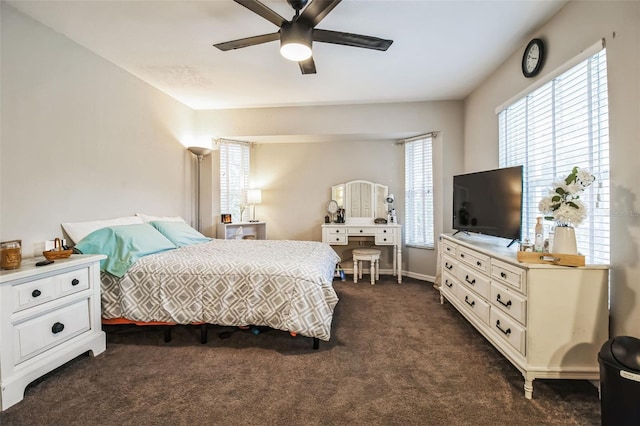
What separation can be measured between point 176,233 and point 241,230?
1292 mm

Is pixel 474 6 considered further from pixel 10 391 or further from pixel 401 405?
pixel 10 391

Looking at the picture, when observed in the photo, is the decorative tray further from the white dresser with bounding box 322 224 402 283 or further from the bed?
the white dresser with bounding box 322 224 402 283

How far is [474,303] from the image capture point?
2.31m

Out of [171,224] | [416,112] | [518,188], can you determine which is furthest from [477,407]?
[416,112]

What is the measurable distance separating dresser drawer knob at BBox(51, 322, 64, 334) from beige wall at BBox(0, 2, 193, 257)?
74 centimetres

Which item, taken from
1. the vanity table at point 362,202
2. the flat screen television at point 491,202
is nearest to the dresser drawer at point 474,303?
the flat screen television at point 491,202

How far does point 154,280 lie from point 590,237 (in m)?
3.21

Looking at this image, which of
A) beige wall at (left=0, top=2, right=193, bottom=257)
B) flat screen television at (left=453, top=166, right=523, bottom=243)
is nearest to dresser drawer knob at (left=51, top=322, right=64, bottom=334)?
beige wall at (left=0, top=2, right=193, bottom=257)

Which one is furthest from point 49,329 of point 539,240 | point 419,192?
point 419,192

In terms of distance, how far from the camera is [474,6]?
6.65 ft

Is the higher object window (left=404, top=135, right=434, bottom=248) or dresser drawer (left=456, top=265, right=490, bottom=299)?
window (left=404, top=135, right=434, bottom=248)

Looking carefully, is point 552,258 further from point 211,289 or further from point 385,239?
point 385,239

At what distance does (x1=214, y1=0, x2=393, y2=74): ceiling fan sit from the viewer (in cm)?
170

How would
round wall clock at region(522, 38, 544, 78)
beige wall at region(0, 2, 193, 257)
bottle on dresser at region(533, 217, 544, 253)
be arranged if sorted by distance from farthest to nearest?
round wall clock at region(522, 38, 544, 78) → beige wall at region(0, 2, 193, 257) → bottle on dresser at region(533, 217, 544, 253)
